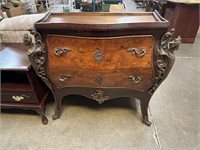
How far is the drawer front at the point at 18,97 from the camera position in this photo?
1310 millimetres

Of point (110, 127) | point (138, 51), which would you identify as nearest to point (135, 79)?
point (138, 51)

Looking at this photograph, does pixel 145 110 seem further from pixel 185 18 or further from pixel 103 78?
pixel 185 18

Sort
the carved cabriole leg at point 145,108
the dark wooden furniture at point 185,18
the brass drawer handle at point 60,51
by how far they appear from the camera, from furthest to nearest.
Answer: the dark wooden furniture at point 185,18 → the carved cabriole leg at point 145,108 → the brass drawer handle at point 60,51

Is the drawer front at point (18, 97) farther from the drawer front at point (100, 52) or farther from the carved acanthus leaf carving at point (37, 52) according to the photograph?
the drawer front at point (100, 52)

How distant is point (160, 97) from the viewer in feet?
5.81

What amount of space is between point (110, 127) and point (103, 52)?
2.38ft

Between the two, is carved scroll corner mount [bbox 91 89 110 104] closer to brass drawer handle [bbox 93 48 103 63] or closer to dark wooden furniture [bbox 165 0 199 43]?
brass drawer handle [bbox 93 48 103 63]

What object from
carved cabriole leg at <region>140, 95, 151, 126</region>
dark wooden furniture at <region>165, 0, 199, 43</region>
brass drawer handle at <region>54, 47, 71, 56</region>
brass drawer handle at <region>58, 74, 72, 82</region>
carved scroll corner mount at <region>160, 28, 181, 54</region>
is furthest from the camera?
dark wooden furniture at <region>165, 0, 199, 43</region>

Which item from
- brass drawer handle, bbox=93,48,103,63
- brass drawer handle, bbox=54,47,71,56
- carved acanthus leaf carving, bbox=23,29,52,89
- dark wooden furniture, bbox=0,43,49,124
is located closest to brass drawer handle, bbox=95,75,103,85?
brass drawer handle, bbox=93,48,103,63

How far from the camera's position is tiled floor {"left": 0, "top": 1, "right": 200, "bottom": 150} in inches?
51.7

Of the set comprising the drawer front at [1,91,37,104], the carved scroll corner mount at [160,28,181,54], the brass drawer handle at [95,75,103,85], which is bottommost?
the drawer front at [1,91,37,104]

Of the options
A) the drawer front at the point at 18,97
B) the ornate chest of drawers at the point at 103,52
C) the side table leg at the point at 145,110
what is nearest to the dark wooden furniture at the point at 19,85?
the drawer front at the point at 18,97

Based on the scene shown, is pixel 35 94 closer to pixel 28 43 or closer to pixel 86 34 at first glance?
pixel 28 43

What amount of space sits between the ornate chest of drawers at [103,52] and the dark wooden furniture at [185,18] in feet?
6.23
